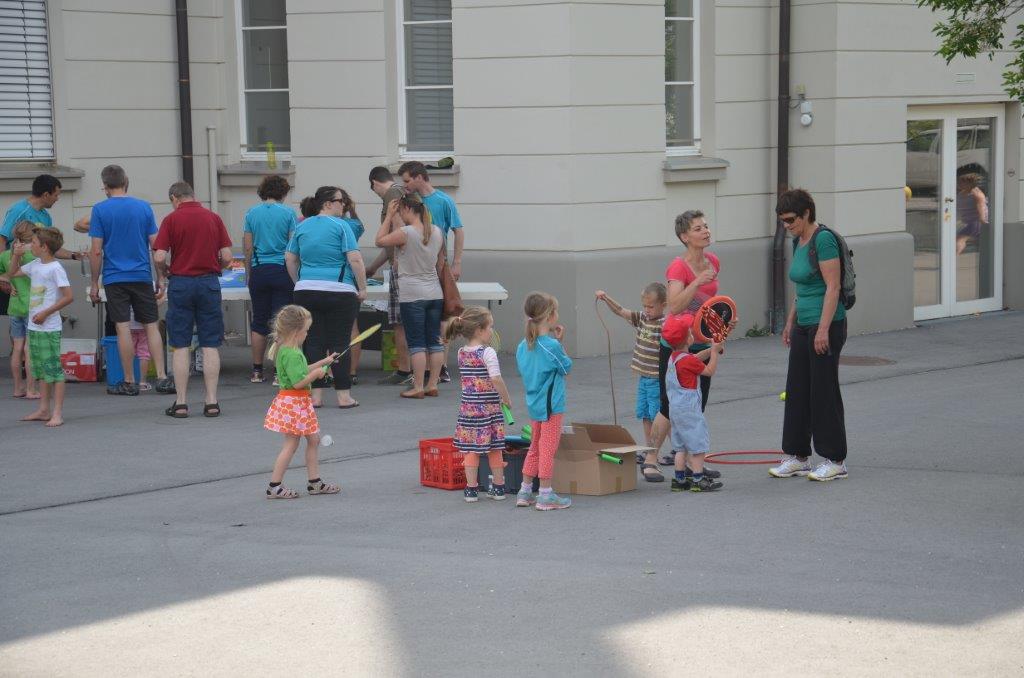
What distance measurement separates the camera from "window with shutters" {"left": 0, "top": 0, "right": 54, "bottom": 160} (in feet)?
47.9

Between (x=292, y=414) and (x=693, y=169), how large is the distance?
762 cm

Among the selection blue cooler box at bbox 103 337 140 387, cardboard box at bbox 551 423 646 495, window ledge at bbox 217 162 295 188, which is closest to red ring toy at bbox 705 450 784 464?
cardboard box at bbox 551 423 646 495

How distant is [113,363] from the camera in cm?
1251

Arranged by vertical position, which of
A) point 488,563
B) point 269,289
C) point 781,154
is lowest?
point 488,563

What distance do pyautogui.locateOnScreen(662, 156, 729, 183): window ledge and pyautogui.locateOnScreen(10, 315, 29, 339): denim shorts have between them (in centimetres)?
650

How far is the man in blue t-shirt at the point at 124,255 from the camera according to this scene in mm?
11711

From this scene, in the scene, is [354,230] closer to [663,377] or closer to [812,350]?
[663,377]

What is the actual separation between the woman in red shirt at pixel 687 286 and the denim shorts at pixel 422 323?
354 cm

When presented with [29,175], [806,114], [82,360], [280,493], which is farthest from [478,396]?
[806,114]

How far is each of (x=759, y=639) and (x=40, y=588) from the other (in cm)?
334

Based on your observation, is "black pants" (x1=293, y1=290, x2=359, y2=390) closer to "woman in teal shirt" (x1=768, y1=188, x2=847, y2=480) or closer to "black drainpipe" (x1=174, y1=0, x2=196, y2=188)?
"woman in teal shirt" (x1=768, y1=188, x2=847, y2=480)

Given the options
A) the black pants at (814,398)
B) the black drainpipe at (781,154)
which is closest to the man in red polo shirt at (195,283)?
the black pants at (814,398)

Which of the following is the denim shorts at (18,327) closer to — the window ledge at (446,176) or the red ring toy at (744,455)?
the window ledge at (446,176)

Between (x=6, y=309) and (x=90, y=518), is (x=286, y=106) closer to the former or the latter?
(x=6, y=309)
